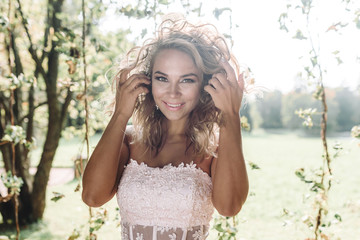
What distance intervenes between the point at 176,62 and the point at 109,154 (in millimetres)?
633

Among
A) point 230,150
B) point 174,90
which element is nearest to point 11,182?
point 174,90

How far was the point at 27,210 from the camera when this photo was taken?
559 cm

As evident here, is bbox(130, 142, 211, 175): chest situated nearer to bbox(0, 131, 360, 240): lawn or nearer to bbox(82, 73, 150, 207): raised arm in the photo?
bbox(82, 73, 150, 207): raised arm

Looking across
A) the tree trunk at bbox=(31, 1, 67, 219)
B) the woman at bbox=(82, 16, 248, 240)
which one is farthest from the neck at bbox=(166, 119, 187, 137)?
the tree trunk at bbox=(31, 1, 67, 219)

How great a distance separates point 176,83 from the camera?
2.01 metres

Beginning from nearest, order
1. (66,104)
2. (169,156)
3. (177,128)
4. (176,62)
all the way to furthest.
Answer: (176,62) → (169,156) → (177,128) → (66,104)

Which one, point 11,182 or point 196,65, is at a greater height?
point 196,65

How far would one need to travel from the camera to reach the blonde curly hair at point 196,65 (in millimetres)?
2086

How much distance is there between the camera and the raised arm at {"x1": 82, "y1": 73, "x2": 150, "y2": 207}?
1.93 m

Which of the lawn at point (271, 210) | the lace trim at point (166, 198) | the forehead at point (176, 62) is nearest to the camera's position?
the lace trim at point (166, 198)

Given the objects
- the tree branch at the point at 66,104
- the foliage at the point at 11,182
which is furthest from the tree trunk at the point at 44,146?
the foliage at the point at 11,182

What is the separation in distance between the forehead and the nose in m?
0.09

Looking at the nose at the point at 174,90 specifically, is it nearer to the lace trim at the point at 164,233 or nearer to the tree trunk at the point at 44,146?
the lace trim at the point at 164,233

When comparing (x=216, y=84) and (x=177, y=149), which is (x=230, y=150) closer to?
(x=216, y=84)
